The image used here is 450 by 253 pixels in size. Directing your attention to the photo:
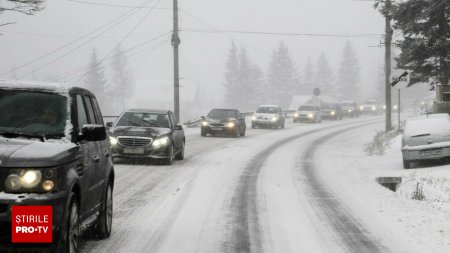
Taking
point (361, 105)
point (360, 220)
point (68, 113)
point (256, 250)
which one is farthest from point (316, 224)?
point (361, 105)

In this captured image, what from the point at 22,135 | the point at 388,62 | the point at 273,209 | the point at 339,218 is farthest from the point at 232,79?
the point at 22,135

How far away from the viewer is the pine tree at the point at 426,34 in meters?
28.5

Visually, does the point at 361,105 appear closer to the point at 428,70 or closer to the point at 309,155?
the point at 428,70

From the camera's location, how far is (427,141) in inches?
625

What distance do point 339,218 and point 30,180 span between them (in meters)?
5.75

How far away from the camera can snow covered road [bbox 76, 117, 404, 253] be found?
7.60 m

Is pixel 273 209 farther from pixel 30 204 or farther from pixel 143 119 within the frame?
pixel 143 119

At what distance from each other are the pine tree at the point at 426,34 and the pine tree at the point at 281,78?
97271mm

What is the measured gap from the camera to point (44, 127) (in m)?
6.08

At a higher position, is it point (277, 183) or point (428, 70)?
point (428, 70)

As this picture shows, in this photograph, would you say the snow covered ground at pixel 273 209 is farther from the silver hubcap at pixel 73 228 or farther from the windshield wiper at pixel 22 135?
the windshield wiper at pixel 22 135

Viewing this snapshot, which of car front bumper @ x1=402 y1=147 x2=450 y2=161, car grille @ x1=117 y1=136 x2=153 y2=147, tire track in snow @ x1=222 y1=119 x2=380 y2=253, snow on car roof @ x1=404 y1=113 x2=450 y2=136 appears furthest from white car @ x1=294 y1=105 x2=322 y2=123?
tire track in snow @ x1=222 y1=119 x2=380 y2=253

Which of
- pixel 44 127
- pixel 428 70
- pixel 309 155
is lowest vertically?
pixel 309 155

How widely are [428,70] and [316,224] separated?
2266 cm
